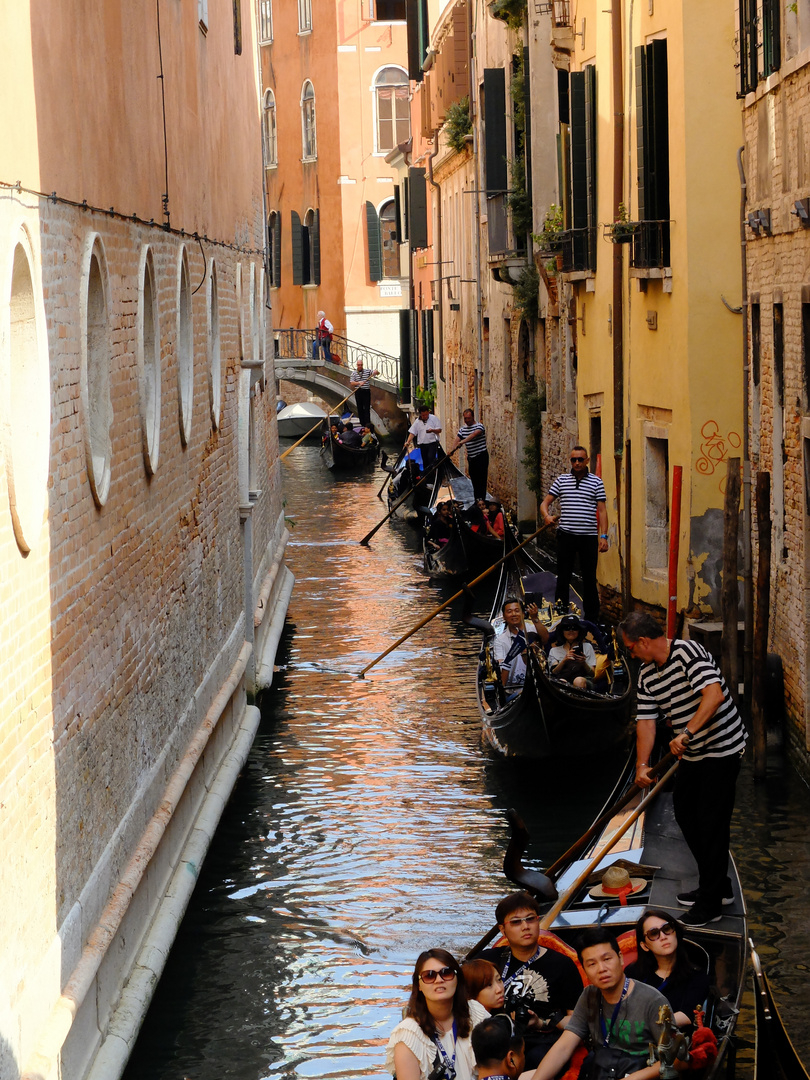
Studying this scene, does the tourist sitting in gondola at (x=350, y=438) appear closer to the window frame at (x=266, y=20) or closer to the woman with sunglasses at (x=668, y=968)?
the window frame at (x=266, y=20)

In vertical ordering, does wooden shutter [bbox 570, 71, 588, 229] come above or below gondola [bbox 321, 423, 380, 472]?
above

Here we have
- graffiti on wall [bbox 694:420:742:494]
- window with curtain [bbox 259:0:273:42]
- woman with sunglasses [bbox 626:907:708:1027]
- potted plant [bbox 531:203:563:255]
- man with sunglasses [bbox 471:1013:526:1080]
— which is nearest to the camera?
man with sunglasses [bbox 471:1013:526:1080]

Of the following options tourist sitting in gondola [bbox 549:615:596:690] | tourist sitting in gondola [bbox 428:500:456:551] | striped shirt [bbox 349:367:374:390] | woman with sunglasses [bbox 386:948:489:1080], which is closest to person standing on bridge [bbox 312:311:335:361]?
striped shirt [bbox 349:367:374:390]

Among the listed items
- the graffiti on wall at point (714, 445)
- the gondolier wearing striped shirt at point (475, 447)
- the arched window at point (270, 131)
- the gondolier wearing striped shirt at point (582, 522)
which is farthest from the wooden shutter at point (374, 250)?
the graffiti on wall at point (714, 445)

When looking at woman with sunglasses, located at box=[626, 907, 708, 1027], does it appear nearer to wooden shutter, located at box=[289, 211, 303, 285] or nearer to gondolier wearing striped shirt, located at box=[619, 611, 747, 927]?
gondolier wearing striped shirt, located at box=[619, 611, 747, 927]

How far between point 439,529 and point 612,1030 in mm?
12848

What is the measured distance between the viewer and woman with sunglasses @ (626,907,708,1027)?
4766mm

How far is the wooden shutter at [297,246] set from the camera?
35906 mm

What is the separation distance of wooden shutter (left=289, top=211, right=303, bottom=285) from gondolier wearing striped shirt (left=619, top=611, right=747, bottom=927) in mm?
30869

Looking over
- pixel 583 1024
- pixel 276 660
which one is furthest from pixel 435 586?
pixel 583 1024

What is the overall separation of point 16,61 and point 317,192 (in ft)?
105

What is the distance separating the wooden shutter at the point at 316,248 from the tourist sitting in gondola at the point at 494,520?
785 inches

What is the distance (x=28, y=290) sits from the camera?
179 inches

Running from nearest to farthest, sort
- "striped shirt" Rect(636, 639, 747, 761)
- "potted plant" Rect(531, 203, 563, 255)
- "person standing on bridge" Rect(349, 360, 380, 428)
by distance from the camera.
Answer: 1. "striped shirt" Rect(636, 639, 747, 761)
2. "potted plant" Rect(531, 203, 563, 255)
3. "person standing on bridge" Rect(349, 360, 380, 428)
